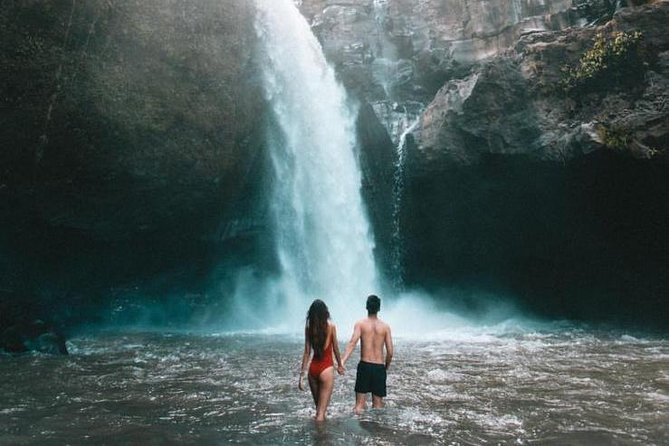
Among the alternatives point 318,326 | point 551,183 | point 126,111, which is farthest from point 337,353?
point 551,183

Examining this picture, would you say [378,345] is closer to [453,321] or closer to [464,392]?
[464,392]

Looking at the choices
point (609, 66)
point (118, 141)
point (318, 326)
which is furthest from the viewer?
point (609, 66)

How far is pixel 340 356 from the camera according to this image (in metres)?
6.93

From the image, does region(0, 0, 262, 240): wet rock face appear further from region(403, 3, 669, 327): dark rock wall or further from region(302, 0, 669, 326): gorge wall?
region(403, 3, 669, 327): dark rock wall

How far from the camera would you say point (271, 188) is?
22391 mm

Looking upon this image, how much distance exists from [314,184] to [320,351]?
1602 centimetres

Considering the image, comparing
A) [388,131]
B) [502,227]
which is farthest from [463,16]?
[502,227]

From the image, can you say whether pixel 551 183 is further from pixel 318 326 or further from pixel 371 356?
pixel 318 326

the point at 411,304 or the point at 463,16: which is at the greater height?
the point at 463,16

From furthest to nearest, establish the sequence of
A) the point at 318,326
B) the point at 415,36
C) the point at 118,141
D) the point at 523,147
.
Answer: the point at 415,36 < the point at 523,147 < the point at 118,141 < the point at 318,326

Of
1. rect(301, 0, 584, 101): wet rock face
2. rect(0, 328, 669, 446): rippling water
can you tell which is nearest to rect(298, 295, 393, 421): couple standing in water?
rect(0, 328, 669, 446): rippling water

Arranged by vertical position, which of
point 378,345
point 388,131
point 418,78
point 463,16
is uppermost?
point 463,16

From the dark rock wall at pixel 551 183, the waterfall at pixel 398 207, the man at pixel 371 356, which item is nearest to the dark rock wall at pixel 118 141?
the waterfall at pixel 398 207

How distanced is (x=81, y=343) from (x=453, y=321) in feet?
47.5
